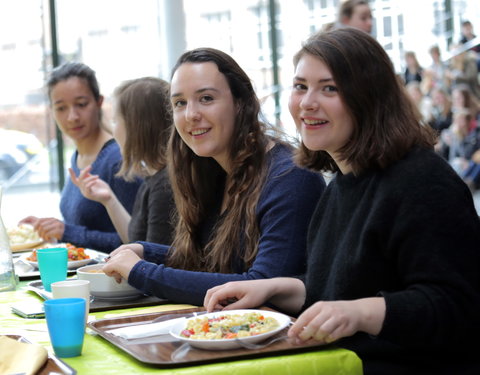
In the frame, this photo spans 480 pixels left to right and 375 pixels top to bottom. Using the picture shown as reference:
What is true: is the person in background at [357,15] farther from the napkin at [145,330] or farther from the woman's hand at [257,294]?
the napkin at [145,330]

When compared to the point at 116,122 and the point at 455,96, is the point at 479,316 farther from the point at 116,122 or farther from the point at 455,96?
the point at 455,96

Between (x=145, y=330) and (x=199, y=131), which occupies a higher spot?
(x=199, y=131)

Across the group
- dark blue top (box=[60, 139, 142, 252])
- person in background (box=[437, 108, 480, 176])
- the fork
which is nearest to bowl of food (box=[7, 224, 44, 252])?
dark blue top (box=[60, 139, 142, 252])

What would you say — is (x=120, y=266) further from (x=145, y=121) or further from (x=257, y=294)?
(x=145, y=121)

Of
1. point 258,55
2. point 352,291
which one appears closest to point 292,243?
point 352,291

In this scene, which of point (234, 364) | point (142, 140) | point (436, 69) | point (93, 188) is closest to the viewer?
point (234, 364)

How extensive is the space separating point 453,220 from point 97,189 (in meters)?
1.90

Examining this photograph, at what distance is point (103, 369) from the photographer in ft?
4.49

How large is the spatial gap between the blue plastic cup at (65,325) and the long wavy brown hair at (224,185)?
766 mm

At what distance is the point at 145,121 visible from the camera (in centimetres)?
296

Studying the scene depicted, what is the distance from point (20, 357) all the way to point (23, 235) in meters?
1.92

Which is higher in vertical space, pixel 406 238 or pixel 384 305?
pixel 406 238

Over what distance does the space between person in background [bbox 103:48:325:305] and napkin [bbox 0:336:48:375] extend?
52 cm

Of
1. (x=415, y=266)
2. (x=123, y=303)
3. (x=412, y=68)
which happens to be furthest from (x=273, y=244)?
(x=412, y=68)
